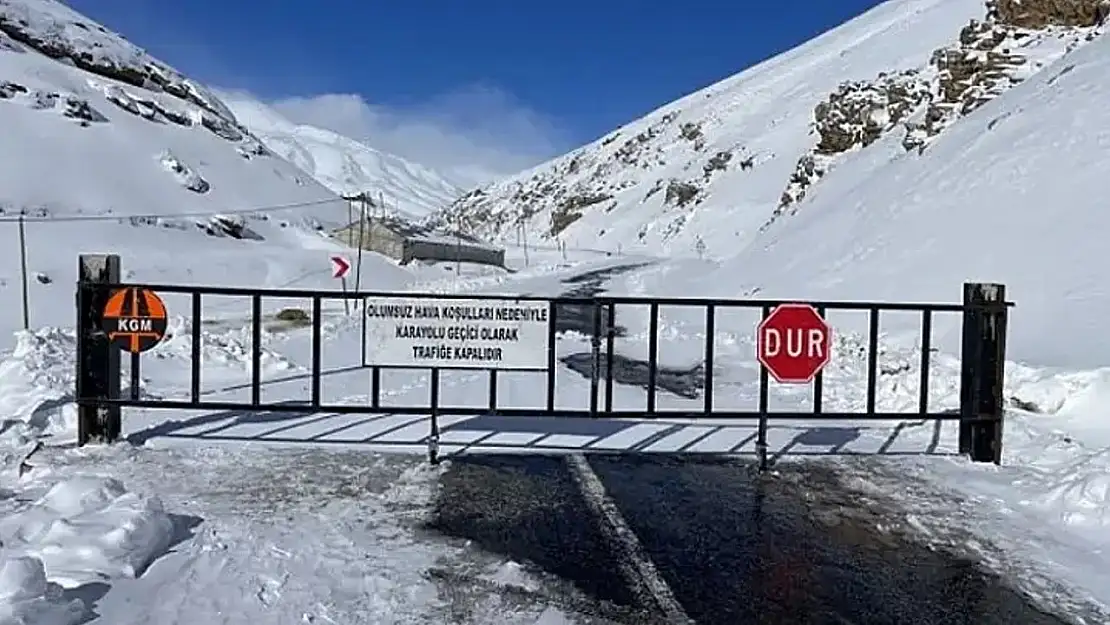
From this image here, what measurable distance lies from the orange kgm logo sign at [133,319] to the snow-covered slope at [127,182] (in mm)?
12424

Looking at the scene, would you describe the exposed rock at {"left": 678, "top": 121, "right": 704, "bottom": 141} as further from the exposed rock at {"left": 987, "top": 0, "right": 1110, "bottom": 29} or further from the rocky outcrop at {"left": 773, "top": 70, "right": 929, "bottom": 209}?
the exposed rock at {"left": 987, "top": 0, "right": 1110, "bottom": 29}

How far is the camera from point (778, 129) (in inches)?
4072

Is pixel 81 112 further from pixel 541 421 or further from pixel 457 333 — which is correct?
pixel 457 333

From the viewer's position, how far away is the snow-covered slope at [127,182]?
1626 inches

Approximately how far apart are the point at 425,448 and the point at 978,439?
181 inches

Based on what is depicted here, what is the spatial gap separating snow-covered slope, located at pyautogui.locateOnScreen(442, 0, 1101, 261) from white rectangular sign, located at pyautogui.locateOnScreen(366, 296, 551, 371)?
24.5 metres

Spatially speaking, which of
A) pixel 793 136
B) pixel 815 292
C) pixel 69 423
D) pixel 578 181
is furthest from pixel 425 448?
pixel 578 181

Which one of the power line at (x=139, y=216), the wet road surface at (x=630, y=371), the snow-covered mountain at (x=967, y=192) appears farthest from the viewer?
the power line at (x=139, y=216)

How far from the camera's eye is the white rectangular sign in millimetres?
8281

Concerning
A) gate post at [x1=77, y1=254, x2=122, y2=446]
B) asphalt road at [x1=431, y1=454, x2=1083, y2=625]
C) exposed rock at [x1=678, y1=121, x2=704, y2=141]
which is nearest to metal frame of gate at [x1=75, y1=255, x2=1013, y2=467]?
gate post at [x1=77, y1=254, x2=122, y2=446]

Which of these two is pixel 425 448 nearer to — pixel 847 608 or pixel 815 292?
pixel 847 608

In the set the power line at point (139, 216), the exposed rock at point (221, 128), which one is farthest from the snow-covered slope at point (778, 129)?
the exposed rock at point (221, 128)

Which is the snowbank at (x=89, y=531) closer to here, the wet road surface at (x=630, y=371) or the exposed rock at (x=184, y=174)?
the wet road surface at (x=630, y=371)

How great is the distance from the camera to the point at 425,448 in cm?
865
